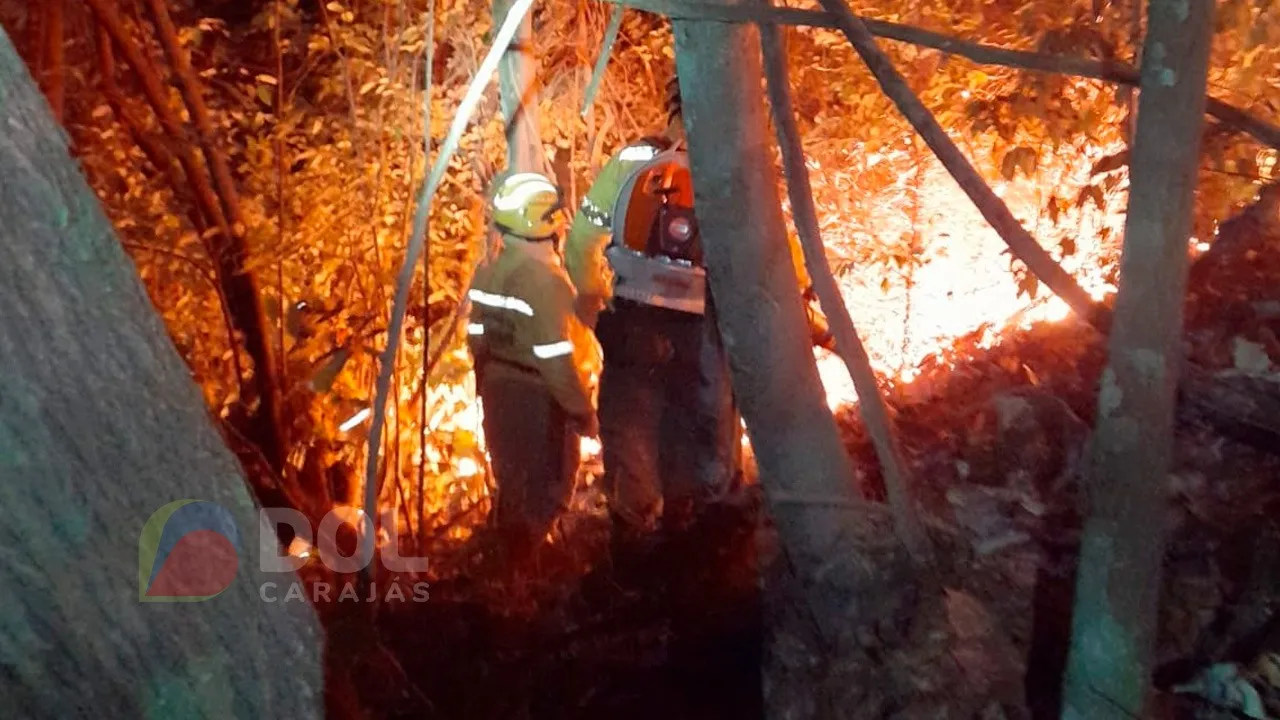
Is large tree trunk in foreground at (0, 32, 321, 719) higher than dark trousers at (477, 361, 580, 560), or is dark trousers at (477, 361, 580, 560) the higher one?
large tree trunk in foreground at (0, 32, 321, 719)

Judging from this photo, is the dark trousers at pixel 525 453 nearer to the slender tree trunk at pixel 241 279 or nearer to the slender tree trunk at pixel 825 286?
the slender tree trunk at pixel 241 279

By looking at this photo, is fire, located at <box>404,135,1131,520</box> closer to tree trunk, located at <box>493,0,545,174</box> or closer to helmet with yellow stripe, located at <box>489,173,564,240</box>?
tree trunk, located at <box>493,0,545,174</box>

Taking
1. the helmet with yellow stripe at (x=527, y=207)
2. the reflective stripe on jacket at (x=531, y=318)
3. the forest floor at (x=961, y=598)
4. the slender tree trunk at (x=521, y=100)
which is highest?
the slender tree trunk at (x=521, y=100)

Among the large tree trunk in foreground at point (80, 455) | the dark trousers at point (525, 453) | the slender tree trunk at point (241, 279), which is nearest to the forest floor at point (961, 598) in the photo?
the dark trousers at point (525, 453)

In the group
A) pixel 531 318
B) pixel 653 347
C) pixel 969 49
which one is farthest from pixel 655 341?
pixel 969 49

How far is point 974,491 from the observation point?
386 centimetres

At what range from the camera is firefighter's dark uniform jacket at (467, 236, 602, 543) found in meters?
3.99

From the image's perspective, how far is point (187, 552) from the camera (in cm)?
190

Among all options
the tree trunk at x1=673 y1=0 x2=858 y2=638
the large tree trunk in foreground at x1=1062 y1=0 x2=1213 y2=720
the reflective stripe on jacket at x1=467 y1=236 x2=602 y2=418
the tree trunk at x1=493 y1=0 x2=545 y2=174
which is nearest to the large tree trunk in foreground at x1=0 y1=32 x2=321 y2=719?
the tree trunk at x1=673 y1=0 x2=858 y2=638

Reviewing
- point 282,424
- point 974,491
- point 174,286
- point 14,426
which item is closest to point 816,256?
point 974,491

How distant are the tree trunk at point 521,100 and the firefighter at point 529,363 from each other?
123 cm

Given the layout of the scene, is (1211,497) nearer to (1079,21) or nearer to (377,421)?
(1079,21)

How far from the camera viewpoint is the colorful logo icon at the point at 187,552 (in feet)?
6.05

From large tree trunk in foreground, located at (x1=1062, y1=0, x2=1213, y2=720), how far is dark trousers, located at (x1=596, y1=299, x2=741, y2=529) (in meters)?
1.83
